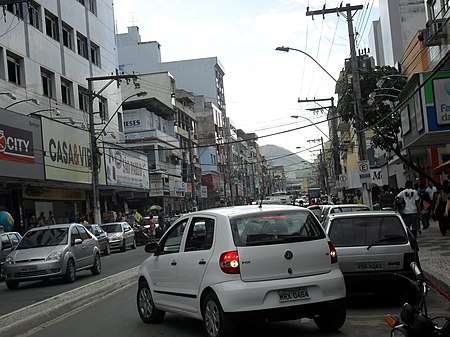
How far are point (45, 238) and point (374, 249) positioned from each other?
33.2ft

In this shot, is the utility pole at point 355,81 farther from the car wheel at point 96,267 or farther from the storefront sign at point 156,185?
the storefront sign at point 156,185

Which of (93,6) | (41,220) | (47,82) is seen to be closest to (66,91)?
(47,82)

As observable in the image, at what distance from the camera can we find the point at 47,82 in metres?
36.7

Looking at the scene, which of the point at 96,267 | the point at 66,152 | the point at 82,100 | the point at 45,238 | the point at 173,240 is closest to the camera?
the point at 173,240

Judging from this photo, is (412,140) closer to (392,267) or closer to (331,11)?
(331,11)

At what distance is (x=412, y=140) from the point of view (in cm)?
2202

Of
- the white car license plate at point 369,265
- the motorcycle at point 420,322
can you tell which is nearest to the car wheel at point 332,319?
the motorcycle at point 420,322

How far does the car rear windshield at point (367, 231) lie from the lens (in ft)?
31.9

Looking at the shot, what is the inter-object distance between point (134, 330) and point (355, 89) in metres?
19.4

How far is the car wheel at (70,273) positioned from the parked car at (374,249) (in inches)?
334

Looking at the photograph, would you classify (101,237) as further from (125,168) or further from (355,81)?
(125,168)

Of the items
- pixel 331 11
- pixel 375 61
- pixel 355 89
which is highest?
pixel 375 61

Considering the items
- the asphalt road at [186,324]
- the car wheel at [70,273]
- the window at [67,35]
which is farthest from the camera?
the window at [67,35]

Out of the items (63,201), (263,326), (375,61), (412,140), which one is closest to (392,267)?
(263,326)
